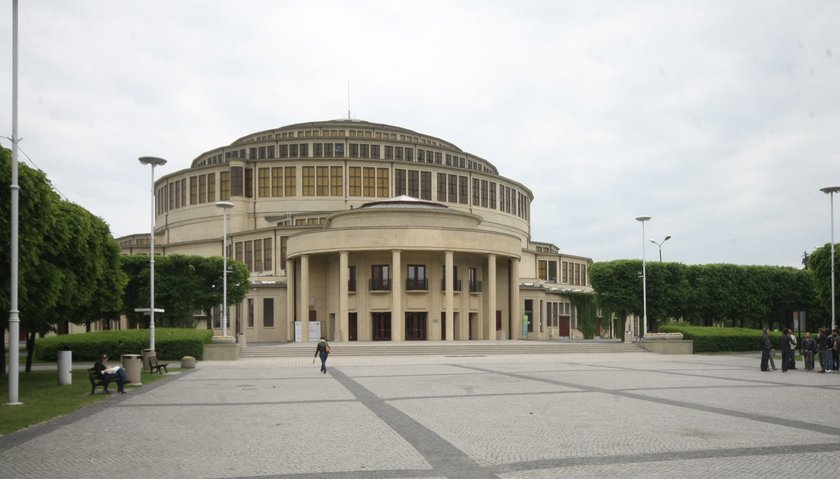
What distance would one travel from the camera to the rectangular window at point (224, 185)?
7819cm

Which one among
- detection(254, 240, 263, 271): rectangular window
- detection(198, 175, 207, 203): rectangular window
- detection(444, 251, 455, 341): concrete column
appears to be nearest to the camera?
detection(444, 251, 455, 341): concrete column

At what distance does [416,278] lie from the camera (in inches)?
2211

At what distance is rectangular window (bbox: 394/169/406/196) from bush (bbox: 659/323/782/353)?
111ft

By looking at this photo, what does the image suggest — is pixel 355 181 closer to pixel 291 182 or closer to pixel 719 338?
pixel 291 182

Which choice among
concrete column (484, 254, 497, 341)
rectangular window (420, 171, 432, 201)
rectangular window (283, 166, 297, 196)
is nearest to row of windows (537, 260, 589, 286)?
rectangular window (420, 171, 432, 201)

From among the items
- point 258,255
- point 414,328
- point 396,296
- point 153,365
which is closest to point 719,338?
point 414,328

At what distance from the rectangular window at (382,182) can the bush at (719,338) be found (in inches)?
1371

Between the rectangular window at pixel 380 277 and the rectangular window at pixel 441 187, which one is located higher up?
the rectangular window at pixel 441 187

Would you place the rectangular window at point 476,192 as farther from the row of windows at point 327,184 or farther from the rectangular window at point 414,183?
the rectangular window at point 414,183

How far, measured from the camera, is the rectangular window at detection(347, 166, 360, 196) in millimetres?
77056

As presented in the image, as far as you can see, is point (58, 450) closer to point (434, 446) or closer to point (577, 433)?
point (434, 446)

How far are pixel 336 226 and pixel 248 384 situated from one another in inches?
1427

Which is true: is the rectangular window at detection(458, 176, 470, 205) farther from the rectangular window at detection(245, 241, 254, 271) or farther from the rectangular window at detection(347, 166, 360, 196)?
the rectangular window at detection(245, 241, 254, 271)

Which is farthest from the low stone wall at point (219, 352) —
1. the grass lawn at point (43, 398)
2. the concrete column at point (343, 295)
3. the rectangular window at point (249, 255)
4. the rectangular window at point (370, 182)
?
the rectangular window at point (370, 182)
